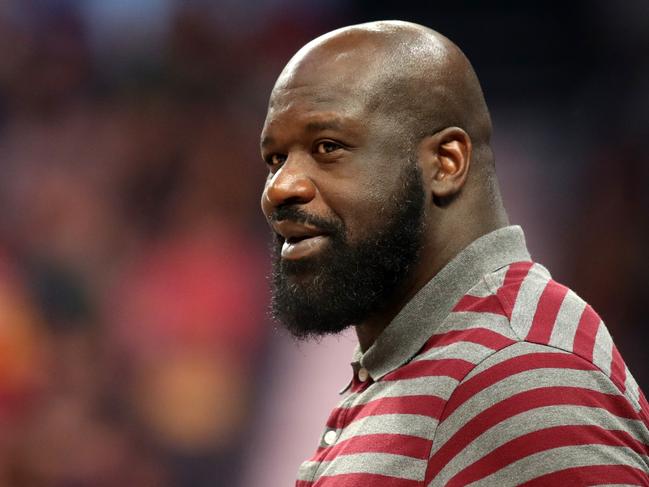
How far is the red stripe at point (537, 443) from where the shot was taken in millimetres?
1169

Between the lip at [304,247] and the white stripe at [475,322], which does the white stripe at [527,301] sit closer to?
the white stripe at [475,322]

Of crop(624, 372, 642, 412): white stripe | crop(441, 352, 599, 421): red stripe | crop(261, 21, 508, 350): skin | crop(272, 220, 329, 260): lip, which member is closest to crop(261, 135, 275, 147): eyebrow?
crop(261, 21, 508, 350): skin

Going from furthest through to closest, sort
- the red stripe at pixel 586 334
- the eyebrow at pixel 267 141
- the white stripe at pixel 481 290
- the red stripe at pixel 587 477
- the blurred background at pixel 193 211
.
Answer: the blurred background at pixel 193 211
the eyebrow at pixel 267 141
the white stripe at pixel 481 290
the red stripe at pixel 586 334
the red stripe at pixel 587 477

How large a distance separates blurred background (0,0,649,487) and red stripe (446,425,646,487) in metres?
2.00

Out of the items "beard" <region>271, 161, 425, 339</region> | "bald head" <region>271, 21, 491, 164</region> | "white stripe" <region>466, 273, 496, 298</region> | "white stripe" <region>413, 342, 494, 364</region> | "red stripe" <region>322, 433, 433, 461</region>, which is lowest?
"red stripe" <region>322, 433, 433, 461</region>

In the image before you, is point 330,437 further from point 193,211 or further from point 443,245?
point 193,211

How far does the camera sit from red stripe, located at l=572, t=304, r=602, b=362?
126cm

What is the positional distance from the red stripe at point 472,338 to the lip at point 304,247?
0.20 meters

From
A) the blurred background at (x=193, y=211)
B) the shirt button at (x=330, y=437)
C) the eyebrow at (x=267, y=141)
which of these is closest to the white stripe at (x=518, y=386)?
the shirt button at (x=330, y=437)

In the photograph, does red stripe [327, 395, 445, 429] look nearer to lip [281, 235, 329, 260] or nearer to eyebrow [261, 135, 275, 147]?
lip [281, 235, 329, 260]

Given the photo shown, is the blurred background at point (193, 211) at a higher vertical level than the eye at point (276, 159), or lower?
higher

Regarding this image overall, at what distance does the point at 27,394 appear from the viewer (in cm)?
349

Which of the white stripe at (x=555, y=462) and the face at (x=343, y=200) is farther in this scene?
the face at (x=343, y=200)

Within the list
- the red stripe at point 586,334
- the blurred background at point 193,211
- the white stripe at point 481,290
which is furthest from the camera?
the blurred background at point 193,211
